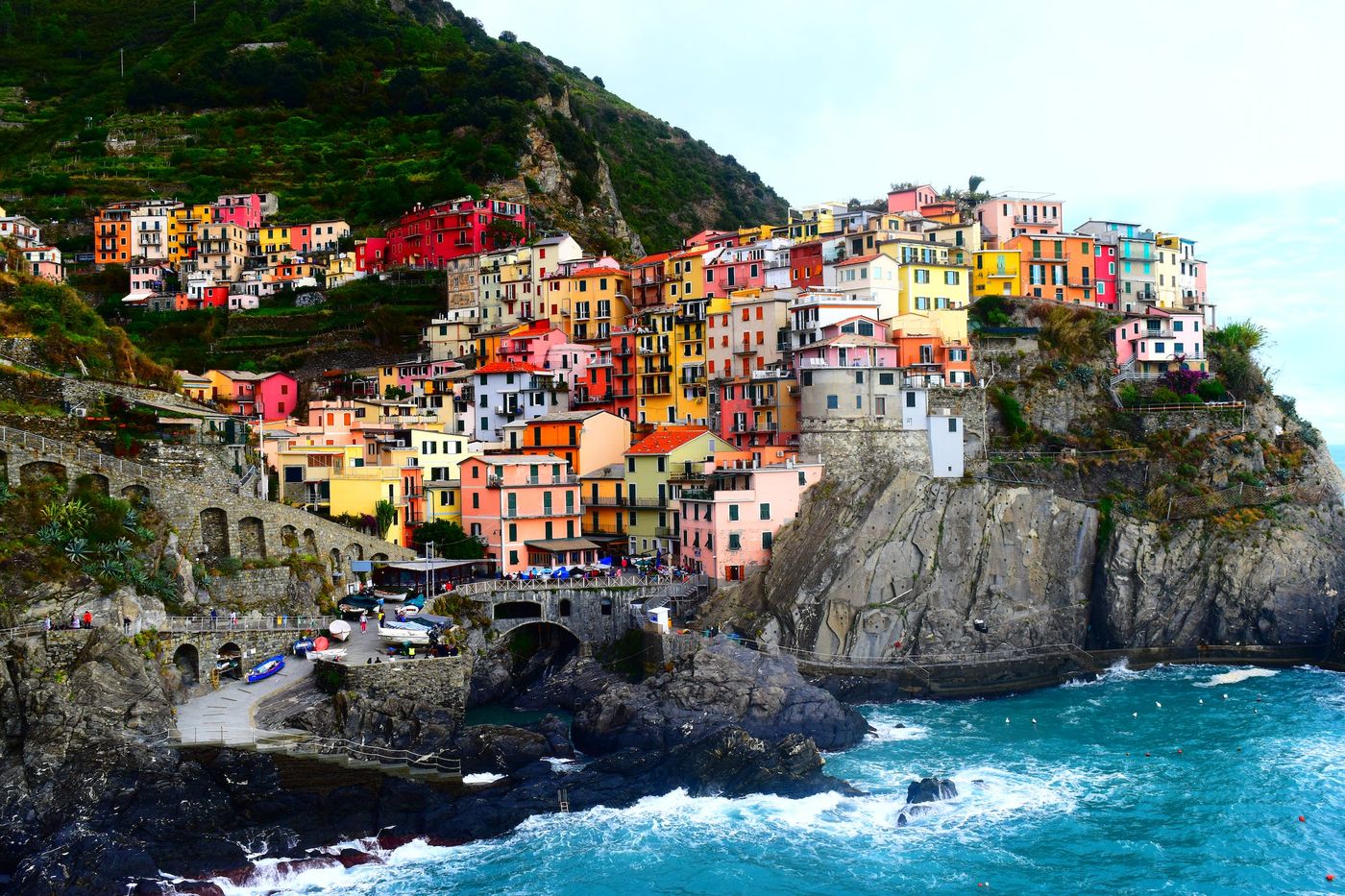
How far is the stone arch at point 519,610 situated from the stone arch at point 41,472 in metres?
19.0

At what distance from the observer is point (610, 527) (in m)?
68.6

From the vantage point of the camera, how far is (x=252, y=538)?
54.0 metres

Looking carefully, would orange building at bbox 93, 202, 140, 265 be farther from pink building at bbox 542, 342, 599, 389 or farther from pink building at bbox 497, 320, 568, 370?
pink building at bbox 542, 342, 599, 389

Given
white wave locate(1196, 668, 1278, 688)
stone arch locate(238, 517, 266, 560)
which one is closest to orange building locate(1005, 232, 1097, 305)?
white wave locate(1196, 668, 1278, 688)

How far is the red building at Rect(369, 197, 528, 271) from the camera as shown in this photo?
104m

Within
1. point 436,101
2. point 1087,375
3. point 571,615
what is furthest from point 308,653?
point 436,101

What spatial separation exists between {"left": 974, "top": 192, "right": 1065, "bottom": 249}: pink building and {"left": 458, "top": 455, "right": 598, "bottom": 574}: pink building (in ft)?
120

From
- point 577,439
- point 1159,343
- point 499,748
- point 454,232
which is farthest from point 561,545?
point 454,232

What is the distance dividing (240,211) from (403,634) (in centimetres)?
7465

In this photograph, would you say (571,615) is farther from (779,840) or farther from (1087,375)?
(1087,375)

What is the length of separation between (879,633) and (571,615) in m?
14.0

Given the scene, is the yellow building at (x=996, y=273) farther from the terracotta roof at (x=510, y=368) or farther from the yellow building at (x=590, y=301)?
the terracotta roof at (x=510, y=368)

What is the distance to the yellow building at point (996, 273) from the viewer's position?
79.1 metres

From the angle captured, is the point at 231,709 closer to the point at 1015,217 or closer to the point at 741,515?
the point at 741,515
